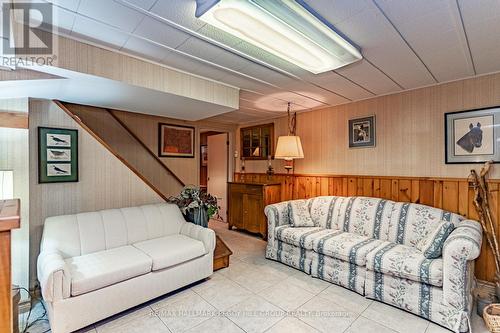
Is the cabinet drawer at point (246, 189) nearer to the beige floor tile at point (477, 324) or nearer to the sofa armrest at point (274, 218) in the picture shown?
the sofa armrest at point (274, 218)

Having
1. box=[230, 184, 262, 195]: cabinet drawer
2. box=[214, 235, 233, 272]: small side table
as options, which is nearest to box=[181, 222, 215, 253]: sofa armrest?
box=[214, 235, 233, 272]: small side table

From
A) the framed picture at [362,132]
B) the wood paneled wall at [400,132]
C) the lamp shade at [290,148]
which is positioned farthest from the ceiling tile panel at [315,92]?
the lamp shade at [290,148]

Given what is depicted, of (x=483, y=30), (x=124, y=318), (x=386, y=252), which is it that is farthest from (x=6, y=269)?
(x=483, y=30)

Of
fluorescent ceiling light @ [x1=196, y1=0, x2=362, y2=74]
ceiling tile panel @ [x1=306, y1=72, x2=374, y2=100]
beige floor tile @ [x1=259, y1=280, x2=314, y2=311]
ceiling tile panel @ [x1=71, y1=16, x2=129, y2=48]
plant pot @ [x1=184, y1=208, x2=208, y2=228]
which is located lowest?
beige floor tile @ [x1=259, y1=280, x2=314, y2=311]

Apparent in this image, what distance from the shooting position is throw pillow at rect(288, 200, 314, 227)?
11.4 feet

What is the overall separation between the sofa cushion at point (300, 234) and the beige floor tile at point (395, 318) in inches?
34.2

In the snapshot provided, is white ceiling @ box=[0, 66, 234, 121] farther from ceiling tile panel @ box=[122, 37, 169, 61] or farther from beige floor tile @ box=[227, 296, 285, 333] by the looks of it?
beige floor tile @ box=[227, 296, 285, 333]

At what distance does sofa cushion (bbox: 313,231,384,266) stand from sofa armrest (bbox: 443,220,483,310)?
664 mm

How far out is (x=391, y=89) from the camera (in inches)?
123

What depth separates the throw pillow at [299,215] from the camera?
348cm

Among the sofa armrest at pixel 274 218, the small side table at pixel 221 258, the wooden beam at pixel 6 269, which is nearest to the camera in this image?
the wooden beam at pixel 6 269

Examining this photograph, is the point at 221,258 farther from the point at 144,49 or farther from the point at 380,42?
the point at 380,42

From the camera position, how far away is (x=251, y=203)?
15.0 feet

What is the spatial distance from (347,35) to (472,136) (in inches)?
80.1
